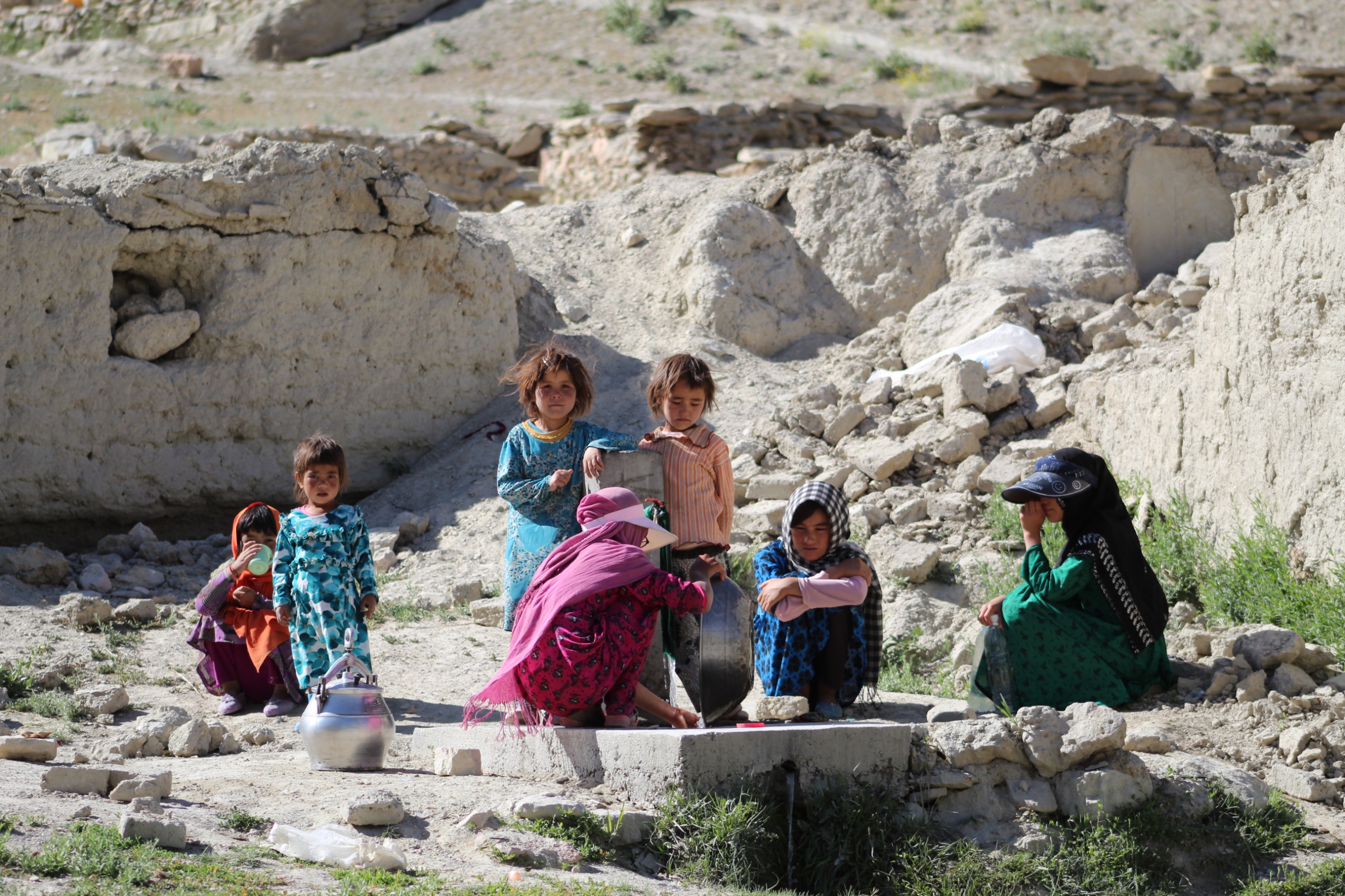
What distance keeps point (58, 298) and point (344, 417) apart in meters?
1.74

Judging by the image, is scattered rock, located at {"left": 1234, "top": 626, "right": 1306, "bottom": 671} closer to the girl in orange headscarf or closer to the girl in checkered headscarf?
the girl in checkered headscarf

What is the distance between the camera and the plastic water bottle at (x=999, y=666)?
437 cm

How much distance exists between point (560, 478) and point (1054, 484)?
174 centimetres

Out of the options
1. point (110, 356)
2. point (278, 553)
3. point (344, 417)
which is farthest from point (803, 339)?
point (278, 553)

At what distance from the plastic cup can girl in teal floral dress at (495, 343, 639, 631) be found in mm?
1163

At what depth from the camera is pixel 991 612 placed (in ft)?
14.5

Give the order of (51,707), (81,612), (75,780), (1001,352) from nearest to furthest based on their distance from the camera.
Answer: (75,780), (51,707), (81,612), (1001,352)

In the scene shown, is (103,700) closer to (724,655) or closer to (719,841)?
(724,655)

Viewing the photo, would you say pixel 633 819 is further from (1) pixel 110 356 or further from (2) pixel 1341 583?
(1) pixel 110 356

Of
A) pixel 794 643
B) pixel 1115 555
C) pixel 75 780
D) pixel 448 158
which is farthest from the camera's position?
pixel 448 158

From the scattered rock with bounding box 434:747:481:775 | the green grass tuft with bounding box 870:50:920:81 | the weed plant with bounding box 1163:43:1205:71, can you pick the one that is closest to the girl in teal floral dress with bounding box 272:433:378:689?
the scattered rock with bounding box 434:747:481:775

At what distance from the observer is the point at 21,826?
9.52 feet

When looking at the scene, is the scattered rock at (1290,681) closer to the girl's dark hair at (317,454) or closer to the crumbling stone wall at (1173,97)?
the girl's dark hair at (317,454)

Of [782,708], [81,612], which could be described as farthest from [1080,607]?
[81,612]
